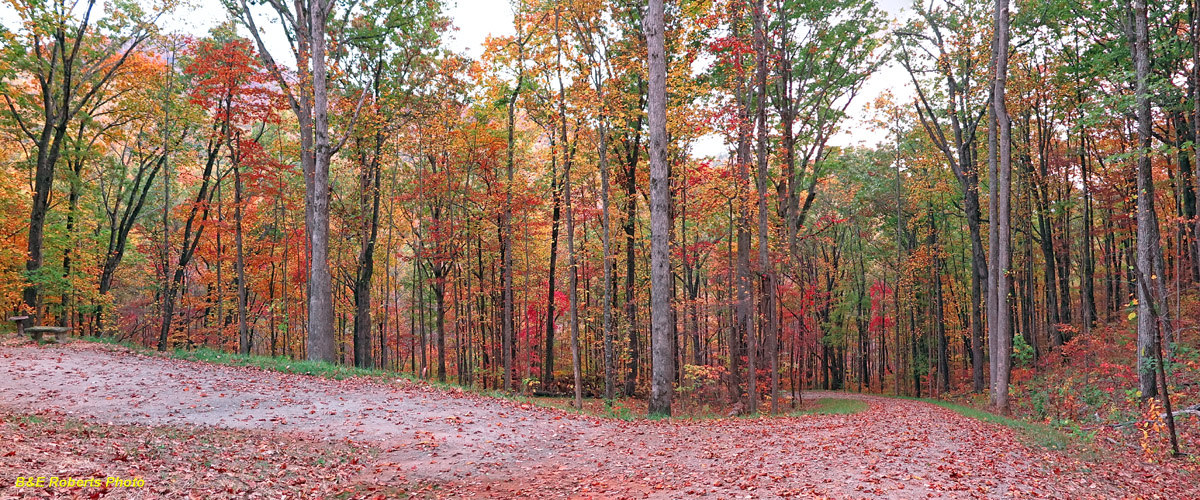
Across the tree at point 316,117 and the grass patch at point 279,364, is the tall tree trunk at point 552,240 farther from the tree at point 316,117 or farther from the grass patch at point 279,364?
the grass patch at point 279,364

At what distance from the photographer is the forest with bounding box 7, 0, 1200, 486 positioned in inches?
556

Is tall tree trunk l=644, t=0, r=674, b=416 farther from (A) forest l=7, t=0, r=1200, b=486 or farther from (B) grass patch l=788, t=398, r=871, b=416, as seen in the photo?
(B) grass patch l=788, t=398, r=871, b=416

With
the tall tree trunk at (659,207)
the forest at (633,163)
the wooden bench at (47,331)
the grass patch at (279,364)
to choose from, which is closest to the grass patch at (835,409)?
the forest at (633,163)

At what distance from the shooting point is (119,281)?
95.3ft

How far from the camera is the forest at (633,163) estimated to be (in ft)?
46.4

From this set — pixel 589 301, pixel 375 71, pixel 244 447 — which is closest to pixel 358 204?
pixel 375 71

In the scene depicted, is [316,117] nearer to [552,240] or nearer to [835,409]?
[552,240]

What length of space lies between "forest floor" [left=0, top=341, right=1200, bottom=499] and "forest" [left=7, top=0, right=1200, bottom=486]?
2.82 m

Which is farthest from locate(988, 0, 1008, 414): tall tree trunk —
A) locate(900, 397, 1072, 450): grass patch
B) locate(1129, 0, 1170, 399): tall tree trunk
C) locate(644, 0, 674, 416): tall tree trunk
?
locate(644, 0, 674, 416): tall tree trunk

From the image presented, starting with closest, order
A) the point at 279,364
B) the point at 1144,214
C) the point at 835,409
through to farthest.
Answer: the point at 1144,214, the point at 279,364, the point at 835,409

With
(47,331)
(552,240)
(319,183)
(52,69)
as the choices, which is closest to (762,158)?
(552,240)

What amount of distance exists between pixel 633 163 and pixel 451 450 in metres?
12.6

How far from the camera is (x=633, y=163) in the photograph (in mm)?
18500

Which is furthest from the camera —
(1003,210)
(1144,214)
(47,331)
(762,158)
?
(47,331)
